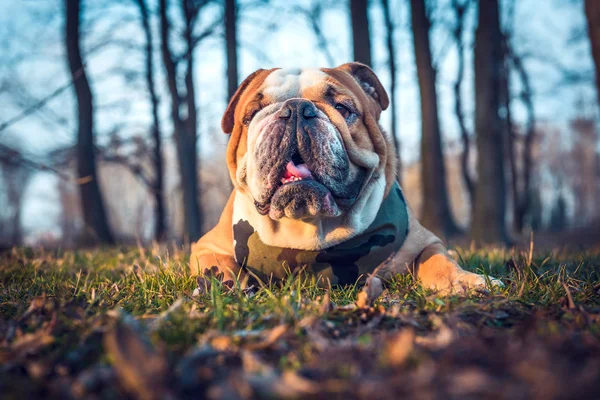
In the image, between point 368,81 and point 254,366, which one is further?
point 368,81

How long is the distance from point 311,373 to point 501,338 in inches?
27.3

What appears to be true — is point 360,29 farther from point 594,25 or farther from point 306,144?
point 306,144

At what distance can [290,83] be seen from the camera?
10.4 ft

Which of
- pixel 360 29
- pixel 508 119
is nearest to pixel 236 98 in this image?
pixel 360 29

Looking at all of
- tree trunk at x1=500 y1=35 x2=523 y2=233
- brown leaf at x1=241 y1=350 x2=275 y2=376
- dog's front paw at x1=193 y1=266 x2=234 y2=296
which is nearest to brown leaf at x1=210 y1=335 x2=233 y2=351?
brown leaf at x1=241 y1=350 x2=275 y2=376

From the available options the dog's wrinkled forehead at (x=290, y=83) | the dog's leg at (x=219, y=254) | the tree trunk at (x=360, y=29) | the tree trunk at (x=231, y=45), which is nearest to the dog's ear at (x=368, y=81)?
the dog's wrinkled forehead at (x=290, y=83)

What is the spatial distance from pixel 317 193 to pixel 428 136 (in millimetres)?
7841

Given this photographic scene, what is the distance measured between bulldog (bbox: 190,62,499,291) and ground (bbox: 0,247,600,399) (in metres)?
0.46

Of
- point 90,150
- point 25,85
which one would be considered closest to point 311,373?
point 90,150

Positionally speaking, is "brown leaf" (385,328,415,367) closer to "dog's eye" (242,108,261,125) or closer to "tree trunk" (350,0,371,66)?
"dog's eye" (242,108,261,125)

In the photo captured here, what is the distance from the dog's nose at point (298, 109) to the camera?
276 cm

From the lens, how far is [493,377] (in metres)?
1.15

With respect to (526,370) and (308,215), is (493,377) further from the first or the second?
(308,215)

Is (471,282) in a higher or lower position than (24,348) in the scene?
lower
